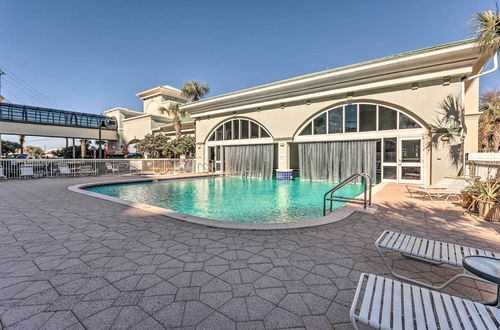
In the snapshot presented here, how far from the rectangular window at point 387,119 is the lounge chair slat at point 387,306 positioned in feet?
34.1

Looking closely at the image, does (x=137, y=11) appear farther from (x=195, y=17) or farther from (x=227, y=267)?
(x=227, y=267)

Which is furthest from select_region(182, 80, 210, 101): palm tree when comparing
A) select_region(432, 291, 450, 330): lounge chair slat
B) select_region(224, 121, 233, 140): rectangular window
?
select_region(432, 291, 450, 330): lounge chair slat

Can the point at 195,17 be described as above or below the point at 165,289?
above

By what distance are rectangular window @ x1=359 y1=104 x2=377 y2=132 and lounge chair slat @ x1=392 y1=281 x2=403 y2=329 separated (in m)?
10.5

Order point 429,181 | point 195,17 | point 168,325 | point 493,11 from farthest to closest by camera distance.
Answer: point 195,17, point 429,181, point 493,11, point 168,325

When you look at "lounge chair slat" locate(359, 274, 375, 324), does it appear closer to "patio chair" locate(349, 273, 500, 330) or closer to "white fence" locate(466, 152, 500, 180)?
"patio chair" locate(349, 273, 500, 330)

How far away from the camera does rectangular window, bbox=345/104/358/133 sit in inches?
434

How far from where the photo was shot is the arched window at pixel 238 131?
47.4ft

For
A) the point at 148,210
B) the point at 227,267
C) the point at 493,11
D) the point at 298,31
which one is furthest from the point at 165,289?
the point at 298,31

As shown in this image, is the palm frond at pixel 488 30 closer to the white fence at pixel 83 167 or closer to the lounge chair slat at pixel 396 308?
the lounge chair slat at pixel 396 308

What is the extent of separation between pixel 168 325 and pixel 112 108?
35.2 metres

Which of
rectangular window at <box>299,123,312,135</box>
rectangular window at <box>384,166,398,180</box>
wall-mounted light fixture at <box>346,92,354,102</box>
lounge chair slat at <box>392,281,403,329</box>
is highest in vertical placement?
wall-mounted light fixture at <box>346,92,354,102</box>

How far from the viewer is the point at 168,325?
1651mm

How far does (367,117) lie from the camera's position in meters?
10.8
